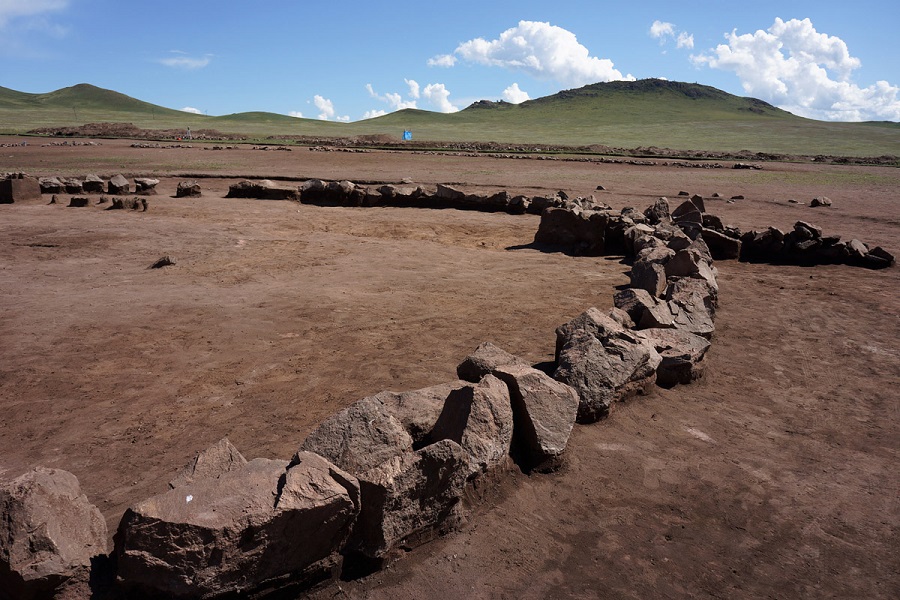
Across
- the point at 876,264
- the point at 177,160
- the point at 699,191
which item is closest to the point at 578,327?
the point at 876,264

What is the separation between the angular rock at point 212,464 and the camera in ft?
12.9

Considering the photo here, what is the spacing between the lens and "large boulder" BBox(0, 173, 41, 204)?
57.7ft

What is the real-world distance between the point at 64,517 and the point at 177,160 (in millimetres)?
32625

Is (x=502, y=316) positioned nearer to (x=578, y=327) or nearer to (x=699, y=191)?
(x=578, y=327)

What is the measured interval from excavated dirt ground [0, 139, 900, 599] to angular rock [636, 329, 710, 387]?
0.19 m

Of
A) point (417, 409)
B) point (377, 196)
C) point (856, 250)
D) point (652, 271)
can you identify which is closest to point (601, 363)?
point (417, 409)

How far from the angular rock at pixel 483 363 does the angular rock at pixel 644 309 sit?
2.74 m

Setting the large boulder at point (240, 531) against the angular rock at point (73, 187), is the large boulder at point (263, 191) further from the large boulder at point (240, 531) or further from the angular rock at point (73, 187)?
the large boulder at point (240, 531)

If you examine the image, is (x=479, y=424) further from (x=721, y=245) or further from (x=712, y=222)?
(x=712, y=222)

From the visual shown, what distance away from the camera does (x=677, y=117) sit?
112938mm

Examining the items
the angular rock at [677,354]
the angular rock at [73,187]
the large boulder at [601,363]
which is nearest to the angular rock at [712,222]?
the angular rock at [677,354]

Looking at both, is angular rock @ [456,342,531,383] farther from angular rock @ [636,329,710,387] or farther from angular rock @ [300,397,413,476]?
angular rock @ [636,329,710,387]

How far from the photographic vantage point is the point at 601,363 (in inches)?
244

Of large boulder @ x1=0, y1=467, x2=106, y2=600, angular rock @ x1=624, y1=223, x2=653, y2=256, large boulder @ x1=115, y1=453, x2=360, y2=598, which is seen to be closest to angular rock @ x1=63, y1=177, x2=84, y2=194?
angular rock @ x1=624, y1=223, x2=653, y2=256
